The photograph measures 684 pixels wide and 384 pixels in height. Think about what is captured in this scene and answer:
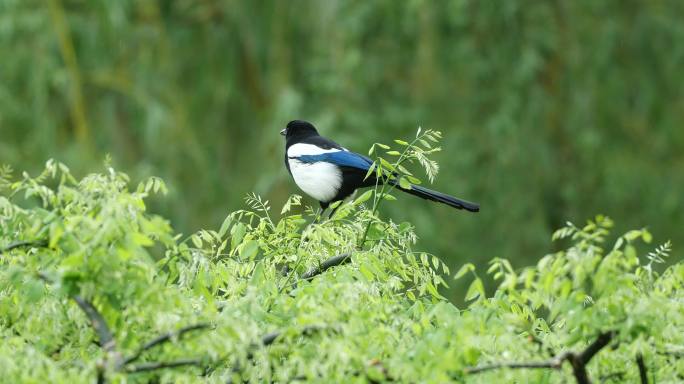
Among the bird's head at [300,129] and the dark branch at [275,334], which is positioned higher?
the bird's head at [300,129]

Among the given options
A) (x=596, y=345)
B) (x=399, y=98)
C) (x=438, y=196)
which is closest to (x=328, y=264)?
(x=596, y=345)

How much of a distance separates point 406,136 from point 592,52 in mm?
2177

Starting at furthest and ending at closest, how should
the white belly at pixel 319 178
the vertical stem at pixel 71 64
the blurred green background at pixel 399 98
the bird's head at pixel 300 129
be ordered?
the blurred green background at pixel 399 98 < the vertical stem at pixel 71 64 < the bird's head at pixel 300 129 < the white belly at pixel 319 178

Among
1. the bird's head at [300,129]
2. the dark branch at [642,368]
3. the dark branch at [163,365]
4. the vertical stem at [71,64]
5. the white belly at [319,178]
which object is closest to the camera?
the dark branch at [163,365]

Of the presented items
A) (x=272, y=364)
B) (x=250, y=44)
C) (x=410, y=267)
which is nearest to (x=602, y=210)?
(x=250, y=44)

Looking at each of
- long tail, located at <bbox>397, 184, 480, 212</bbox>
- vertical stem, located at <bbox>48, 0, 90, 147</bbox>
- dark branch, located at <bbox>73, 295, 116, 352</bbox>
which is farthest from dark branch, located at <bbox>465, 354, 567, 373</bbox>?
vertical stem, located at <bbox>48, 0, 90, 147</bbox>

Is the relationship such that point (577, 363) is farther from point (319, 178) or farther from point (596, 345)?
point (319, 178)

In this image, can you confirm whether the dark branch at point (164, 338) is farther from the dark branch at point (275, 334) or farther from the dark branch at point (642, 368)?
the dark branch at point (642, 368)

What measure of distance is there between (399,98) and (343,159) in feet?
19.6

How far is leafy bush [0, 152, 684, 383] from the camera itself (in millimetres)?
2449

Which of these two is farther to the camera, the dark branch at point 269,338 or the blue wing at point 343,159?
the blue wing at point 343,159

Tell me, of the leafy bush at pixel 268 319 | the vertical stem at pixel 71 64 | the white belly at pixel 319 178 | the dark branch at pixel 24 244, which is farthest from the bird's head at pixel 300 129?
the vertical stem at pixel 71 64

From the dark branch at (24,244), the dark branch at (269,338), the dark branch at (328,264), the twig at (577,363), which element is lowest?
the twig at (577,363)

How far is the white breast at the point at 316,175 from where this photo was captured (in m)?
5.51
